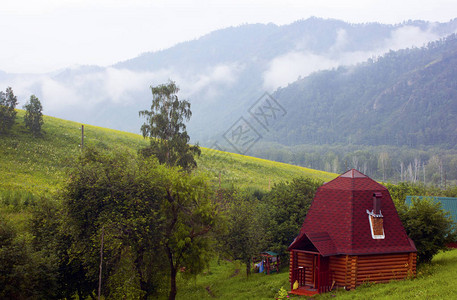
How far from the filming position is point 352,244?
26.0 m

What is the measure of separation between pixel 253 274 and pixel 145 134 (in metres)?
20.0

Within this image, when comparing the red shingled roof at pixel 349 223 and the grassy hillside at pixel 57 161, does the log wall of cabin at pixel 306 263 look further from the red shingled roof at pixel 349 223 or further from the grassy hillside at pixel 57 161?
the grassy hillside at pixel 57 161

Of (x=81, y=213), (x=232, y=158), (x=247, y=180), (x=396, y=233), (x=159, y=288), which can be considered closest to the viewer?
(x=81, y=213)

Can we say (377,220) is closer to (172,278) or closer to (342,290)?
(342,290)

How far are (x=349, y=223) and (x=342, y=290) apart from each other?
14.3 ft

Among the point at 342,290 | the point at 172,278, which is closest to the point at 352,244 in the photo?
the point at 342,290

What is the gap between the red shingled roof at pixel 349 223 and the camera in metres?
26.3

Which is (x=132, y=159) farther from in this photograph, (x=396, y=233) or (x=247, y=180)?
(x=247, y=180)

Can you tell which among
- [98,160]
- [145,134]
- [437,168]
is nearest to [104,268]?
[98,160]

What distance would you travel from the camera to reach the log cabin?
→ 85.0ft

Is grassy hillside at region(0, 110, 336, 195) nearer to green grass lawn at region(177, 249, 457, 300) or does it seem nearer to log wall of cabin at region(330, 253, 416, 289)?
green grass lawn at region(177, 249, 457, 300)

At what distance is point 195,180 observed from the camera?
28547 mm

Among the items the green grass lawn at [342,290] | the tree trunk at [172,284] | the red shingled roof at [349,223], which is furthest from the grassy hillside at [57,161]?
the green grass lawn at [342,290]

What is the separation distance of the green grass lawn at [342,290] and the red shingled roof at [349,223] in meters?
2.19
